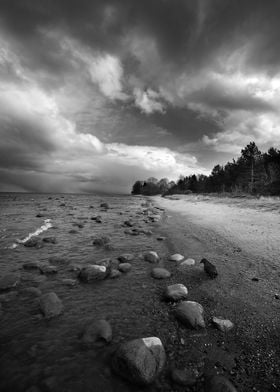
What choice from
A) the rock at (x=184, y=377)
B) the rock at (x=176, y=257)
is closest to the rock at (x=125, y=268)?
the rock at (x=176, y=257)

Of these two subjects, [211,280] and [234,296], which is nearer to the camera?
[234,296]

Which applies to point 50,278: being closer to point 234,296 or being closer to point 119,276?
point 119,276

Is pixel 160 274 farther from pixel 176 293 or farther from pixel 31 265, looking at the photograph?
pixel 31 265

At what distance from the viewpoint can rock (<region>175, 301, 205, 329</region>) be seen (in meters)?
4.67

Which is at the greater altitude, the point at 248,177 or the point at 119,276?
the point at 248,177

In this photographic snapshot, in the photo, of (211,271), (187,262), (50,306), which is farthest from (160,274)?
(50,306)

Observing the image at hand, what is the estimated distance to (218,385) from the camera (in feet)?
10.2

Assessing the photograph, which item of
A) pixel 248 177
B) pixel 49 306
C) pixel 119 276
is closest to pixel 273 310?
pixel 119 276

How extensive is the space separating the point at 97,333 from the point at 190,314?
7.52 ft

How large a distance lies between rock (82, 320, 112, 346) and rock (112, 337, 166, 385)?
710mm

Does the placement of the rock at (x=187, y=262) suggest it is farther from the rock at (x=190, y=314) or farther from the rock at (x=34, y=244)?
the rock at (x=34, y=244)

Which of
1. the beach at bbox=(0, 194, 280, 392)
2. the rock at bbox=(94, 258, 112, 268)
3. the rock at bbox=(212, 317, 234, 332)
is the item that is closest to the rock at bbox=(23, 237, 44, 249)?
the beach at bbox=(0, 194, 280, 392)

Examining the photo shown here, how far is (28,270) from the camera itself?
8227 millimetres

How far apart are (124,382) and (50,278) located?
5246 millimetres
